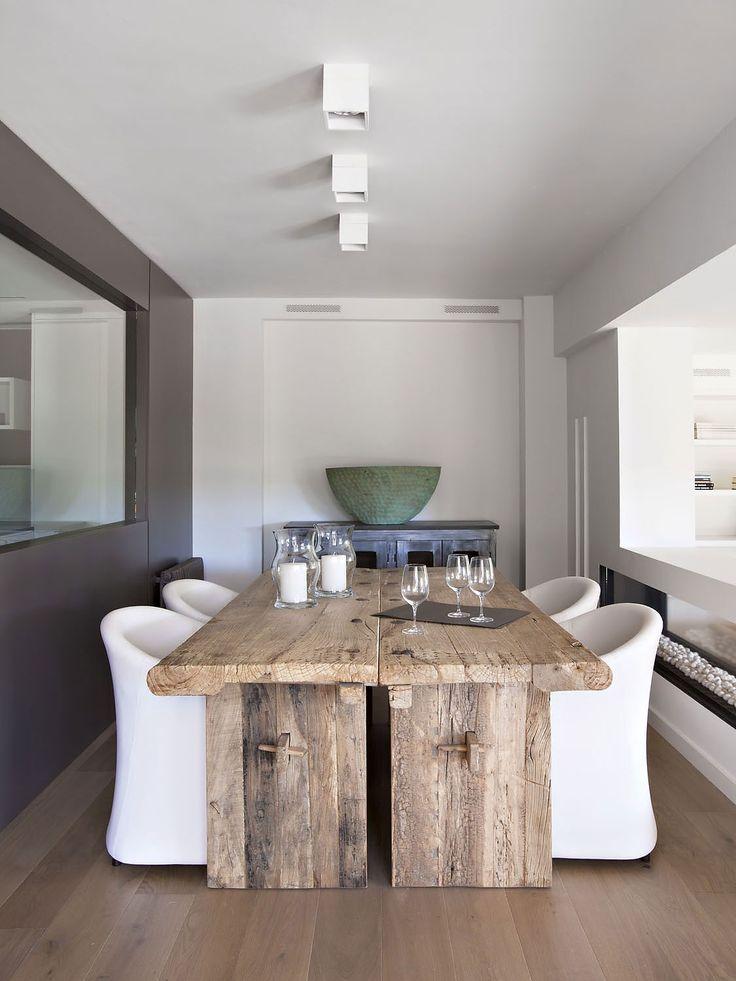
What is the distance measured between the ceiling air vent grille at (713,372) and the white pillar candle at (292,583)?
3.24 m

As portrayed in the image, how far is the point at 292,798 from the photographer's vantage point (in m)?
1.91

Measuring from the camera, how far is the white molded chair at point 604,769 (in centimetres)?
198

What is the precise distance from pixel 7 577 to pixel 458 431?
324 centimetres

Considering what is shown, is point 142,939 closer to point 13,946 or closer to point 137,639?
point 13,946

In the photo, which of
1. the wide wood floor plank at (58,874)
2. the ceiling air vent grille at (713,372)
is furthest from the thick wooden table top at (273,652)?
the ceiling air vent grille at (713,372)

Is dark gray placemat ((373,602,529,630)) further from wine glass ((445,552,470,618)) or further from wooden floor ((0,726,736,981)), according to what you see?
wooden floor ((0,726,736,981))

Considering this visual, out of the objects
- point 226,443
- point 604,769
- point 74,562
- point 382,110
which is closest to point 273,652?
point 604,769

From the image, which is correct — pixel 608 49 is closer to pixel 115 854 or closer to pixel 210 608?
pixel 210 608

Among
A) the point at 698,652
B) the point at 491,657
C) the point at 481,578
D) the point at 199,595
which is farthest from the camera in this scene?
the point at 698,652

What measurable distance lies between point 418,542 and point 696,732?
1.94m

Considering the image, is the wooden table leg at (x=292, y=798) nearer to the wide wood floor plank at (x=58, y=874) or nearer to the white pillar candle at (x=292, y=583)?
the wide wood floor plank at (x=58, y=874)

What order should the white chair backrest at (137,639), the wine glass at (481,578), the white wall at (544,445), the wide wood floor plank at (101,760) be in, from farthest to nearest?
the white wall at (544,445) < the wide wood floor plank at (101,760) < the wine glass at (481,578) < the white chair backrest at (137,639)

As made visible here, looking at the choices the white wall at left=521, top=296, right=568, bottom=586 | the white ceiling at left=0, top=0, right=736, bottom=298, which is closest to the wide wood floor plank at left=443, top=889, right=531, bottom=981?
the white ceiling at left=0, top=0, right=736, bottom=298

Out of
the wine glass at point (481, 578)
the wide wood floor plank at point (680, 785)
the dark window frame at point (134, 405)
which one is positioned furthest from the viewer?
the dark window frame at point (134, 405)
